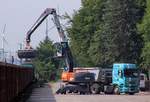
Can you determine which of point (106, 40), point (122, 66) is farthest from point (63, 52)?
point (122, 66)

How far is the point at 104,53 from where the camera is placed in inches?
3514

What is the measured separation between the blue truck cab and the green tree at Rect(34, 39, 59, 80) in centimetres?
6316

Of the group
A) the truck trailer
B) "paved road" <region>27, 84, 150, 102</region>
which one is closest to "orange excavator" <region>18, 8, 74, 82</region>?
the truck trailer

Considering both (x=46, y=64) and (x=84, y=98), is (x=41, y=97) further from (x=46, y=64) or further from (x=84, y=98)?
(x=46, y=64)

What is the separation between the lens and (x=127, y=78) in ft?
222

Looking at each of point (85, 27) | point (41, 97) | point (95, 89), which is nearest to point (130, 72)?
point (95, 89)

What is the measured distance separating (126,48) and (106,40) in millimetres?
3228

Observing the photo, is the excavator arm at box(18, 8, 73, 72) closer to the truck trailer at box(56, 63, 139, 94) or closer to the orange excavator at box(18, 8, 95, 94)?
the orange excavator at box(18, 8, 95, 94)

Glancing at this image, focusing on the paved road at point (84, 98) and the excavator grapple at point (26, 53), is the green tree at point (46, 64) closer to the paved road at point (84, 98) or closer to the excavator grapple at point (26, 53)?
the excavator grapple at point (26, 53)

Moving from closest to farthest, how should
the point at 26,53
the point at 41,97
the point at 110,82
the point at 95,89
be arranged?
1. the point at 41,97
2. the point at 95,89
3. the point at 110,82
4. the point at 26,53

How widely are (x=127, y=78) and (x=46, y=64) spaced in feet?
240

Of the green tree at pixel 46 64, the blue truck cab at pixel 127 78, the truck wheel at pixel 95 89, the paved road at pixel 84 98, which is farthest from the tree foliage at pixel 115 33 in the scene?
the green tree at pixel 46 64

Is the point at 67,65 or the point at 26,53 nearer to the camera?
the point at 67,65

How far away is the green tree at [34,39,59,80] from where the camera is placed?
13781 centimetres
